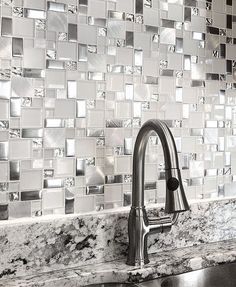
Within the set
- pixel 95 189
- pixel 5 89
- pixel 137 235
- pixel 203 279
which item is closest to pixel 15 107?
pixel 5 89

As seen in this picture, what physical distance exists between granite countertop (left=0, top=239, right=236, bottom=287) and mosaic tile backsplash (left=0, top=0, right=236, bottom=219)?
0.45 ft

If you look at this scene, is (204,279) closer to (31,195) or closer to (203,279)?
(203,279)

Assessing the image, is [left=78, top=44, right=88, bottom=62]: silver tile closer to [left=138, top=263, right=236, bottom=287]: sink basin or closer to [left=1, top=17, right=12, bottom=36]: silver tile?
[left=1, top=17, right=12, bottom=36]: silver tile

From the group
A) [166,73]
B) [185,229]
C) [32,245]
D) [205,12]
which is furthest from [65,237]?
[205,12]

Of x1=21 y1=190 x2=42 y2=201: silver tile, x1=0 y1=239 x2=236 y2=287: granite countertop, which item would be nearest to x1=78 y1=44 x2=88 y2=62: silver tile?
x1=21 y1=190 x2=42 y2=201: silver tile

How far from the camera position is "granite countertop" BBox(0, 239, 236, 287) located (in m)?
0.89

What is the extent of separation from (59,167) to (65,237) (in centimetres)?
16

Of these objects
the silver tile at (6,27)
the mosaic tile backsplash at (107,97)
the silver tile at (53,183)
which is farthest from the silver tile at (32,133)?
the silver tile at (6,27)

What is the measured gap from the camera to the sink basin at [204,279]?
98 cm

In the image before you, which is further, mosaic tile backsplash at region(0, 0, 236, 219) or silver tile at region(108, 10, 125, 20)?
silver tile at region(108, 10, 125, 20)

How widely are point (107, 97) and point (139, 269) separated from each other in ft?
1.35

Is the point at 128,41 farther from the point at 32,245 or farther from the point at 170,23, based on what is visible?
the point at 32,245

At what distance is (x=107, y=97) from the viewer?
102cm

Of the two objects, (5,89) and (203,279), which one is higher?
(5,89)
